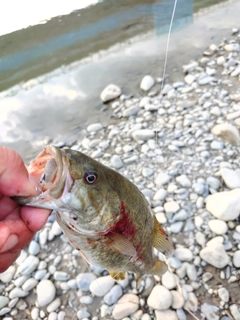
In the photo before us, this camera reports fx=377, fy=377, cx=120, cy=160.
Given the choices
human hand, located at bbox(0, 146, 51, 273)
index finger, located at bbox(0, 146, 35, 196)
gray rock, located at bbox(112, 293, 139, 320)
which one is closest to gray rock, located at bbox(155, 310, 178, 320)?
gray rock, located at bbox(112, 293, 139, 320)

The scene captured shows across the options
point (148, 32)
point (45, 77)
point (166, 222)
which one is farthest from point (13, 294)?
point (148, 32)

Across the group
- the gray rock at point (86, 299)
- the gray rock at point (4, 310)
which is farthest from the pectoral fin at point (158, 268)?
the gray rock at point (4, 310)

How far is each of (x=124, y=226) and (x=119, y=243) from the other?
0.32 feet

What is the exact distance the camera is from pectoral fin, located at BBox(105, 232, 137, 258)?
1.81 metres

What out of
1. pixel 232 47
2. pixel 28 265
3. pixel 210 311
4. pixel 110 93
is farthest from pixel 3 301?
pixel 232 47

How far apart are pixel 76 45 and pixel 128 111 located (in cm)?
234

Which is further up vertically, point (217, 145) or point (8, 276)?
point (8, 276)

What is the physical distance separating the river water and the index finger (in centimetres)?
309

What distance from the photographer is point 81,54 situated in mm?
6195

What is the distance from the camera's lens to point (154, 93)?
5027mm

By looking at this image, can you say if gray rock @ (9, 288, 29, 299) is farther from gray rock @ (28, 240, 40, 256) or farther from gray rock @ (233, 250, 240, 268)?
gray rock @ (233, 250, 240, 268)

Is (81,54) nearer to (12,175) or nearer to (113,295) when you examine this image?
(113,295)

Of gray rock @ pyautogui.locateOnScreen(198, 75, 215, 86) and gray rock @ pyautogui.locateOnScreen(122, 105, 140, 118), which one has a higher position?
gray rock @ pyautogui.locateOnScreen(122, 105, 140, 118)

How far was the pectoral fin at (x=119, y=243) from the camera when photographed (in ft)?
5.95
